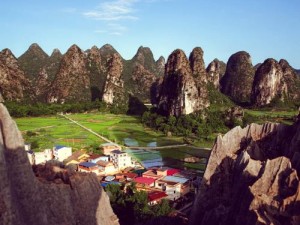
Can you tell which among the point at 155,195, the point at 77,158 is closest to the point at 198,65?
the point at 77,158

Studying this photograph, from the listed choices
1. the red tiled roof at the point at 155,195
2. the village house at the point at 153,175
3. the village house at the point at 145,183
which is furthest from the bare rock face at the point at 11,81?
the red tiled roof at the point at 155,195

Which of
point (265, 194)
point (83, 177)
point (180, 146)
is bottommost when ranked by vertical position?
point (180, 146)

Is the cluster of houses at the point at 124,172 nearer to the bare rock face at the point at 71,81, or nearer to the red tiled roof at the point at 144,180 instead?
the red tiled roof at the point at 144,180

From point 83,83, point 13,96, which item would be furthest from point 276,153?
point 83,83

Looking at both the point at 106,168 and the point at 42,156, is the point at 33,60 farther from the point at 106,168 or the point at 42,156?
the point at 106,168

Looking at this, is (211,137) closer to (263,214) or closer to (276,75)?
(276,75)

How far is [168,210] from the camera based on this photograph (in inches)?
641

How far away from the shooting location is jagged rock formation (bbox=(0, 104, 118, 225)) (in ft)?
24.2

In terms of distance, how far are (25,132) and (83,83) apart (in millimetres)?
30430

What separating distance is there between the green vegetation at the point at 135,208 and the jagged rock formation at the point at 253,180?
2535 millimetres

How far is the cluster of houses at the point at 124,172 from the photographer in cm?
2109

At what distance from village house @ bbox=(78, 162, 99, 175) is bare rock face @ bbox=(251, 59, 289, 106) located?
40113mm

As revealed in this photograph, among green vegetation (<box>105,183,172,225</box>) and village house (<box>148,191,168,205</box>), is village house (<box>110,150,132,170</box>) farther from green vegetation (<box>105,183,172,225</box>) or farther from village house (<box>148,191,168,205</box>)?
green vegetation (<box>105,183,172,225</box>)

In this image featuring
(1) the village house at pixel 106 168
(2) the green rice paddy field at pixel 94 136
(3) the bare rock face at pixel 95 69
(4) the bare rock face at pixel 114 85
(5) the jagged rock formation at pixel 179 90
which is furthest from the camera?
(3) the bare rock face at pixel 95 69
